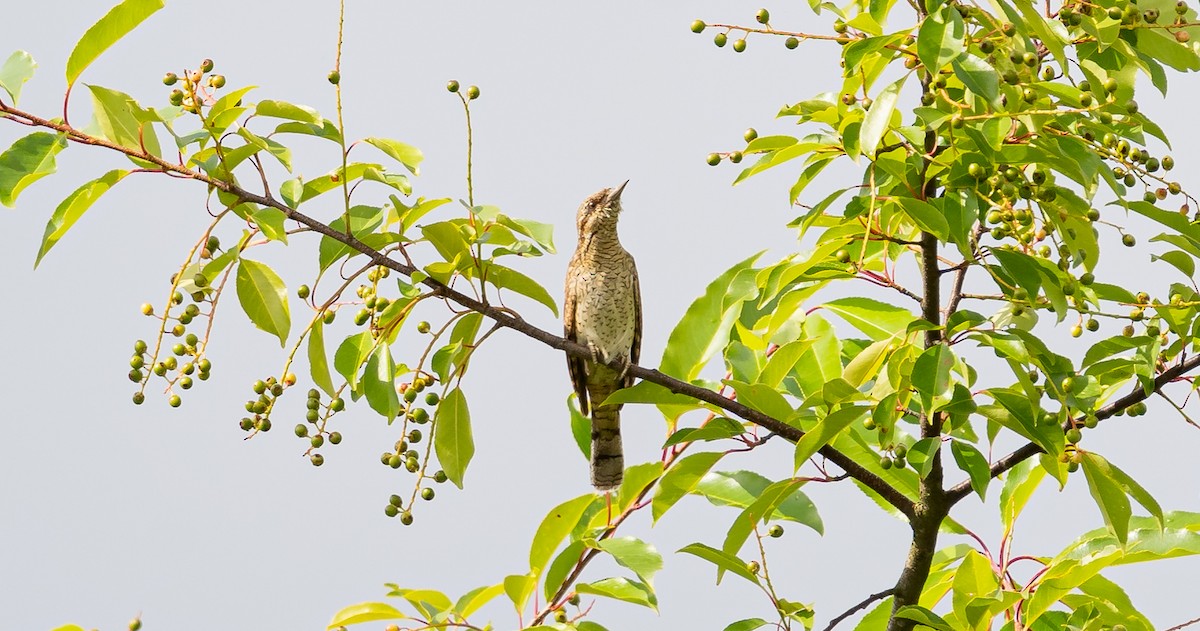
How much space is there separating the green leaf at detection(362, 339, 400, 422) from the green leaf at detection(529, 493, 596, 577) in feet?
2.25

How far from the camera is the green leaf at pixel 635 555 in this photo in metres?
3.20

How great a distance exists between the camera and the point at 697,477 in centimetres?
348

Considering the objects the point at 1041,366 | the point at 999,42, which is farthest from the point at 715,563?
the point at 999,42

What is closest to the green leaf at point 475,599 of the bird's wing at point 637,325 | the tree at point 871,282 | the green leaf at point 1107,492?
the tree at point 871,282

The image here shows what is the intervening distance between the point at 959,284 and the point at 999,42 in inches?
35.6

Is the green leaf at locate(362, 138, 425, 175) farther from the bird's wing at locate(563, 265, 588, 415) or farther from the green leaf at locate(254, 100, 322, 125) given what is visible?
the bird's wing at locate(563, 265, 588, 415)

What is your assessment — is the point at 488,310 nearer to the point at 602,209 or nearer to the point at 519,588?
the point at 519,588

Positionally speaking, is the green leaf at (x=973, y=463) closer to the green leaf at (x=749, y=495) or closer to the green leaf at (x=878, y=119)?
the green leaf at (x=749, y=495)

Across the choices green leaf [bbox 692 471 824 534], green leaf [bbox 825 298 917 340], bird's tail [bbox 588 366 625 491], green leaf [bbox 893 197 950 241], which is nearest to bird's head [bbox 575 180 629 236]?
bird's tail [bbox 588 366 625 491]

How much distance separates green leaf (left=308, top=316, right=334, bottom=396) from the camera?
3.24 metres

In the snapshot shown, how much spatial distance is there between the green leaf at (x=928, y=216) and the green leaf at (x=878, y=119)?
155 mm

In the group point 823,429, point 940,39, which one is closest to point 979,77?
point 940,39

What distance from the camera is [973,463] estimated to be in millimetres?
3268

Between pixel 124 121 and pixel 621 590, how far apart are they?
5.57 ft
